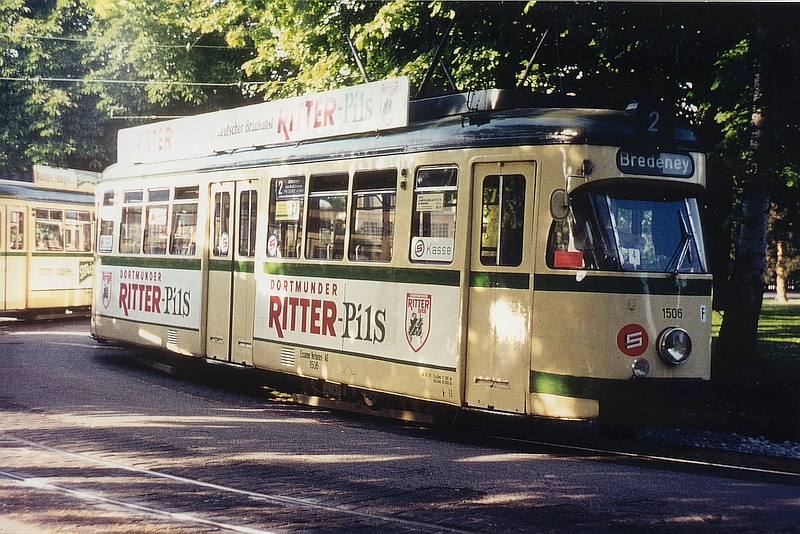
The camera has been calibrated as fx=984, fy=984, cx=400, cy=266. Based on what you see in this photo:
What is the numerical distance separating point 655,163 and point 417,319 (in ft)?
9.45

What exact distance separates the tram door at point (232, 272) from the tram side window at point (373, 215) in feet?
7.48

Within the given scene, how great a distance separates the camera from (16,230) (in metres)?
22.5

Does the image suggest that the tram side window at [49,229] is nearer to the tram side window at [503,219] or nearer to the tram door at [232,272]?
the tram door at [232,272]

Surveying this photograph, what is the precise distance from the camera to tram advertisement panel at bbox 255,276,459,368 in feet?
32.9

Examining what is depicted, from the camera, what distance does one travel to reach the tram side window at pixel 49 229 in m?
23.0

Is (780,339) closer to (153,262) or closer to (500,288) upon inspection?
(153,262)

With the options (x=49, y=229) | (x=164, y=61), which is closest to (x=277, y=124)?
(x=49, y=229)

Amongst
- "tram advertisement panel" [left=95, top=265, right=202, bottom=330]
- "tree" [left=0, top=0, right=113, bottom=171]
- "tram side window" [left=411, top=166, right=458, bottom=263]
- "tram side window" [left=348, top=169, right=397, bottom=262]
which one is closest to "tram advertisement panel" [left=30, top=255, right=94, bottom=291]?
"tram advertisement panel" [left=95, top=265, right=202, bottom=330]

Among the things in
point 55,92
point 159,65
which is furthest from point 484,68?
point 55,92

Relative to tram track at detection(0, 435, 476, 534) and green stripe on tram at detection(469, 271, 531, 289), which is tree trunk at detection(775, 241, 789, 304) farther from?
tram track at detection(0, 435, 476, 534)

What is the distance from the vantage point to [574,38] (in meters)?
16.8

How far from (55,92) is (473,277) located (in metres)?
26.7

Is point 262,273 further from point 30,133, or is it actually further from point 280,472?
point 30,133

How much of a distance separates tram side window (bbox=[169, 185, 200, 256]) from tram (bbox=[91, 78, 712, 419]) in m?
0.79
